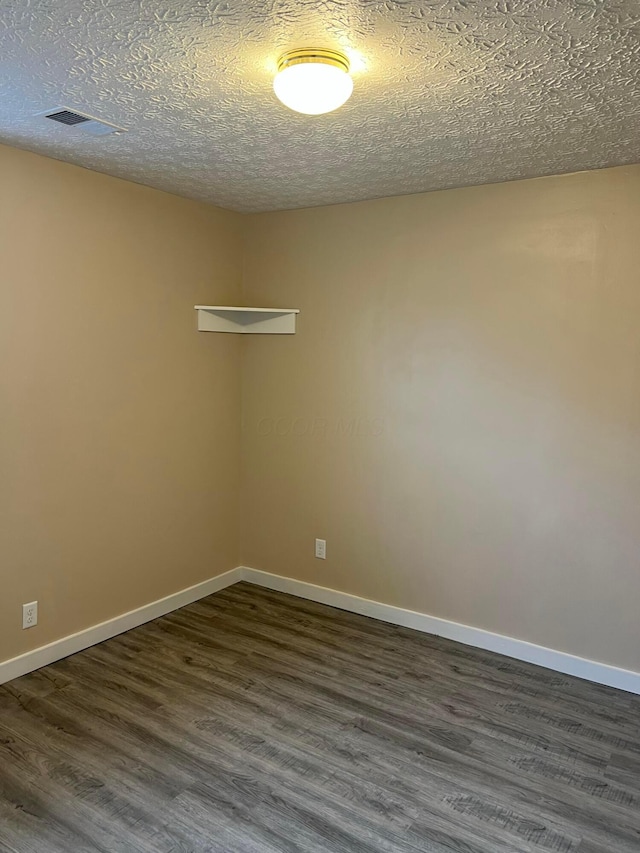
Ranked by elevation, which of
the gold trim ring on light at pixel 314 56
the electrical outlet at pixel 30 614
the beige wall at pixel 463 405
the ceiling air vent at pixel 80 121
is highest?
the ceiling air vent at pixel 80 121

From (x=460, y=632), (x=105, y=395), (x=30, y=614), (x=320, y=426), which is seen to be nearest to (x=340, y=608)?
(x=460, y=632)

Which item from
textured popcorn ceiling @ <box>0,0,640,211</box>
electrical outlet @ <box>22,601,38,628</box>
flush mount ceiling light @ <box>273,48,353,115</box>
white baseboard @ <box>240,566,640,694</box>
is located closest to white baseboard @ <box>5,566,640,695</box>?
white baseboard @ <box>240,566,640,694</box>

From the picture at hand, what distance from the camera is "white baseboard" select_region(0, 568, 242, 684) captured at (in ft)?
9.97

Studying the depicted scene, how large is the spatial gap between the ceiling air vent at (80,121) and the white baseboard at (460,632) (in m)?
2.88

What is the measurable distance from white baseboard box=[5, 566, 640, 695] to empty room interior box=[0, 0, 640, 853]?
17mm

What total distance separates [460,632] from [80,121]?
3.15 m

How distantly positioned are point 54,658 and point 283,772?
1462 millimetres

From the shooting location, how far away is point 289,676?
3.12m

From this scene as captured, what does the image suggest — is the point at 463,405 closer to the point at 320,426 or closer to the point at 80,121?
the point at 320,426

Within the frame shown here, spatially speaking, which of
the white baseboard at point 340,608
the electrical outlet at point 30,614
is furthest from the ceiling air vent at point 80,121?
the white baseboard at point 340,608

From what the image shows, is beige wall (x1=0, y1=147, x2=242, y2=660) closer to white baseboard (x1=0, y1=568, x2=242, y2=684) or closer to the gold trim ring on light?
white baseboard (x1=0, y1=568, x2=242, y2=684)

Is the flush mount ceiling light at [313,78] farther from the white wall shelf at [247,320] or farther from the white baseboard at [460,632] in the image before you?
the white baseboard at [460,632]

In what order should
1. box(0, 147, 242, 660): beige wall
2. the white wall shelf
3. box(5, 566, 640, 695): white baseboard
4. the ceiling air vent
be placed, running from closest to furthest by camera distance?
the ceiling air vent < box(0, 147, 242, 660): beige wall < box(5, 566, 640, 695): white baseboard < the white wall shelf

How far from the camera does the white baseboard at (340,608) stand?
121 inches
